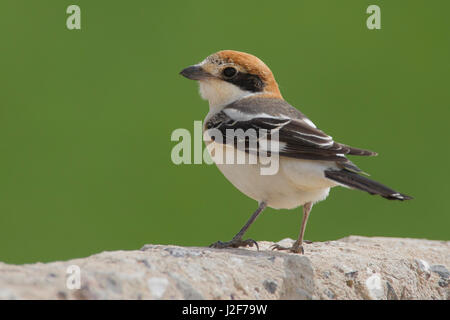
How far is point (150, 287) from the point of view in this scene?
2.90m

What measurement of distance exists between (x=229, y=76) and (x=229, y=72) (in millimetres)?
30

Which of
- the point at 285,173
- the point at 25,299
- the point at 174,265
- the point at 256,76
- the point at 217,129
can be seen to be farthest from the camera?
the point at 256,76

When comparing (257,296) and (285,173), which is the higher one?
(285,173)

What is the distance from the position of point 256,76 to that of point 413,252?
1.73m

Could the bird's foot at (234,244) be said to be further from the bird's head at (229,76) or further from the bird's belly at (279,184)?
the bird's head at (229,76)

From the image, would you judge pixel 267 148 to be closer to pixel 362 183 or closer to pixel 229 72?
pixel 362 183

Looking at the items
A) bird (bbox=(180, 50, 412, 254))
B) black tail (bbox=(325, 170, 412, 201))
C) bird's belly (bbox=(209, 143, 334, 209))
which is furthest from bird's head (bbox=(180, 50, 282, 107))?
black tail (bbox=(325, 170, 412, 201))

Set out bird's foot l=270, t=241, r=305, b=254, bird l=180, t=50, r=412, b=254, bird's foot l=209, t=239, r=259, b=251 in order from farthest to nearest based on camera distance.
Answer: bird's foot l=270, t=241, r=305, b=254 → bird's foot l=209, t=239, r=259, b=251 → bird l=180, t=50, r=412, b=254

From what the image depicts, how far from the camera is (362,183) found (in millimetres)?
3688

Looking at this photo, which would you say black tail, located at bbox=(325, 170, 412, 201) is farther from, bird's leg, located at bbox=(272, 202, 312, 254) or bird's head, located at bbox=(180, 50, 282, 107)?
bird's head, located at bbox=(180, 50, 282, 107)

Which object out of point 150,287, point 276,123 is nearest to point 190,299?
point 150,287

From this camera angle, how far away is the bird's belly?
405 centimetres

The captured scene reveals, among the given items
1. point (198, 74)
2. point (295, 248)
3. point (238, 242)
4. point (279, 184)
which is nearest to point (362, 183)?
point (279, 184)
